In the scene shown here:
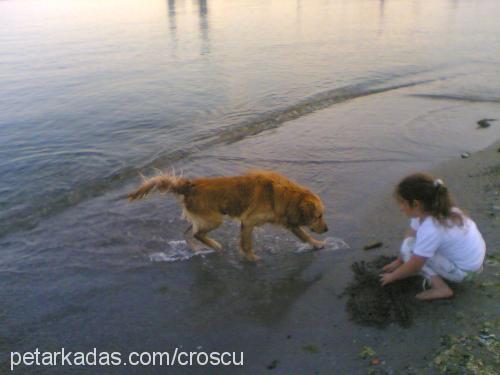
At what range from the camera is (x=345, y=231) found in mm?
6062

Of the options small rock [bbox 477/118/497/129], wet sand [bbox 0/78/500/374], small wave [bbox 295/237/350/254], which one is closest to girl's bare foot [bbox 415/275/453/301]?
wet sand [bbox 0/78/500/374]

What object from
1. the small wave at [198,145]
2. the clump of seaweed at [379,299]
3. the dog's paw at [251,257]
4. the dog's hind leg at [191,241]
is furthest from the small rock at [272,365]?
the small wave at [198,145]

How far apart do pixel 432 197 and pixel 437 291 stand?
963 mm

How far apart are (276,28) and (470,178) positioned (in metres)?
23.1

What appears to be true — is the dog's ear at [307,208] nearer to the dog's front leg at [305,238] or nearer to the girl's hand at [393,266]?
the dog's front leg at [305,238]

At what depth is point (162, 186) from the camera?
557 cm

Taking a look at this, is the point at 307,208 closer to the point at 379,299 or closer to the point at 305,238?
the point at 305,238

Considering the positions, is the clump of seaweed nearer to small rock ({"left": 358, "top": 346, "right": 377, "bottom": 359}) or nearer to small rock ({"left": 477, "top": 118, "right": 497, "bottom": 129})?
small rock ({"left": 358, "top": 346, "right": 377, "bottom": 359})

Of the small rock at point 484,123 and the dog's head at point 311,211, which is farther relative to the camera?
the small rock at point 484,123

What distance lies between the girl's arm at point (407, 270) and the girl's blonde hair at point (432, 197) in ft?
1.37

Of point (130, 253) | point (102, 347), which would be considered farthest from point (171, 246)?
point (102, 347)

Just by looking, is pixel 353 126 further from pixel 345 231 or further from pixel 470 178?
pixel 345 231

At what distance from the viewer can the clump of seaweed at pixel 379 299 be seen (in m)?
4.10

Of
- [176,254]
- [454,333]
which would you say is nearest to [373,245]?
[454,333]
